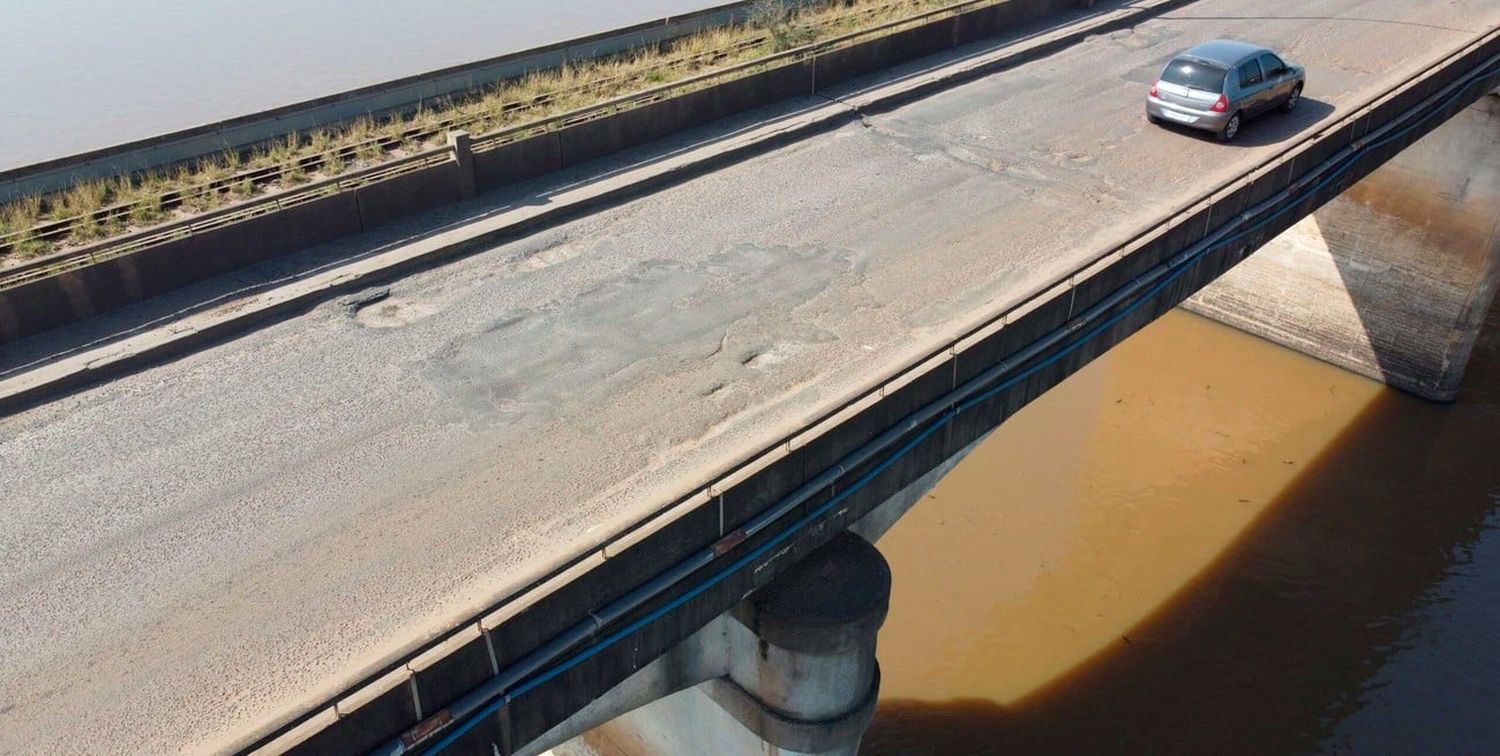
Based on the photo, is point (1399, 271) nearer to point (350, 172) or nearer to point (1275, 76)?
point (1275, 76)

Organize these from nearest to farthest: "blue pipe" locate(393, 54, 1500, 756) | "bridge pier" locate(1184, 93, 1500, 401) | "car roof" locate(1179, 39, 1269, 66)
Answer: "blue pipe" locate(393, 54, 1500, 756)
"car roof" locate(1179, 39, 1269, 66)
"bridge pier" locate(1184, 93, 1500, 401)

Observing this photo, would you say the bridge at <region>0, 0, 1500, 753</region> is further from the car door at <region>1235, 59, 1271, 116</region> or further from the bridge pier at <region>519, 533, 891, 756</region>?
the car door at <region>1235, 59, 1271, 116</region>

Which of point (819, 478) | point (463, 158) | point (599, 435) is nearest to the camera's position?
point (819, 478)

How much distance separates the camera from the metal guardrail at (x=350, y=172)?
13750 millimetres

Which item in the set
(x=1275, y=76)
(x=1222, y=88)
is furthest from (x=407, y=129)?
(x=1275, y=76)

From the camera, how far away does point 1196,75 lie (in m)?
18.7

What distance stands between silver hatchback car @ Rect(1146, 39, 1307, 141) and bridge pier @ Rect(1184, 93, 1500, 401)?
6789mm

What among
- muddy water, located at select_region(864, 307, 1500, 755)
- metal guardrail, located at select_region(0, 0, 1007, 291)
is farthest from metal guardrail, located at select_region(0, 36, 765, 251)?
muddy water, located at select_region(864, 307, 1500, 755)

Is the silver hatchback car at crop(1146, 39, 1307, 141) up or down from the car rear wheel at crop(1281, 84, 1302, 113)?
up

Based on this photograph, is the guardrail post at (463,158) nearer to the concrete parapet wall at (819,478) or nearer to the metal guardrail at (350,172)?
the metal guardrail at (350,172)

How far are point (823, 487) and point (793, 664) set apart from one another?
75.2 inches

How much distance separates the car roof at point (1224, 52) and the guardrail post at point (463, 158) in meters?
11.5

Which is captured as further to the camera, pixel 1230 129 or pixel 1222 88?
pixel 1230 129

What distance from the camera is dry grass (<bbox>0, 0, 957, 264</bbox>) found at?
1583cm
